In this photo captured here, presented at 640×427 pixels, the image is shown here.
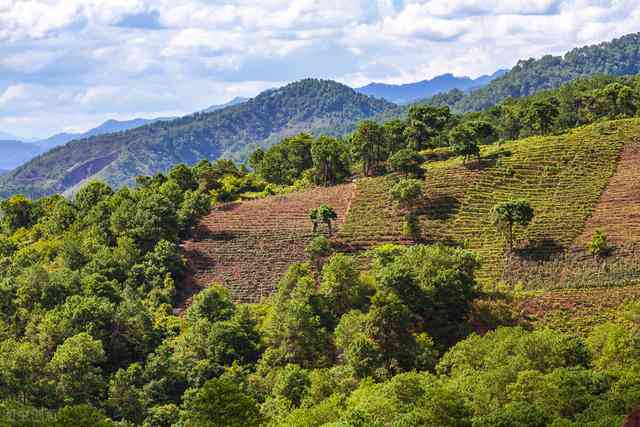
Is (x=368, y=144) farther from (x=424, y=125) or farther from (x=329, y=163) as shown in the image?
(x=424, y=125)

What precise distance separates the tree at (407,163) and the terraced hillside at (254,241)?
6.58m

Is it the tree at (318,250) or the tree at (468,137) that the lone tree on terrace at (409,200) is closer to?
the tree at (318,250)

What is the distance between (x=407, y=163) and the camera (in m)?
81.8

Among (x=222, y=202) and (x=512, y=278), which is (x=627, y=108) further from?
(x=222, y=202)

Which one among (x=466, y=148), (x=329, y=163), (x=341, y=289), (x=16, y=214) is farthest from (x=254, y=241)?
(x=16, y=214)

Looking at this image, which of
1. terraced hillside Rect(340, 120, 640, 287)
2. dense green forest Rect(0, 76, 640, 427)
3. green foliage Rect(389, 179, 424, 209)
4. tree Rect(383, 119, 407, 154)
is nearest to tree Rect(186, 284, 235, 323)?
dense green forest Rect(0, 76, 640, 427)

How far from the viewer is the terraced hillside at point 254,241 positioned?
69.7m

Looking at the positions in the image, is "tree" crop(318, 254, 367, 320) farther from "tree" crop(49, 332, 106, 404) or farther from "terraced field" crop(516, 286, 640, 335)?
"tree" crop(49, 332, 106, 404)

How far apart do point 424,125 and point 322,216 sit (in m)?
32.7

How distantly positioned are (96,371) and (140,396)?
5.10m

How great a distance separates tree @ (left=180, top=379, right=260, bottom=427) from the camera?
37.8m

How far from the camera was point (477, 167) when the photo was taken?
81.8 m

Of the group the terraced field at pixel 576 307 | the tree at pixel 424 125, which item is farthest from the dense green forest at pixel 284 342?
the tree at pixel 424 125

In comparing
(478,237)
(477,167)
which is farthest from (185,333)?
(477,167)
